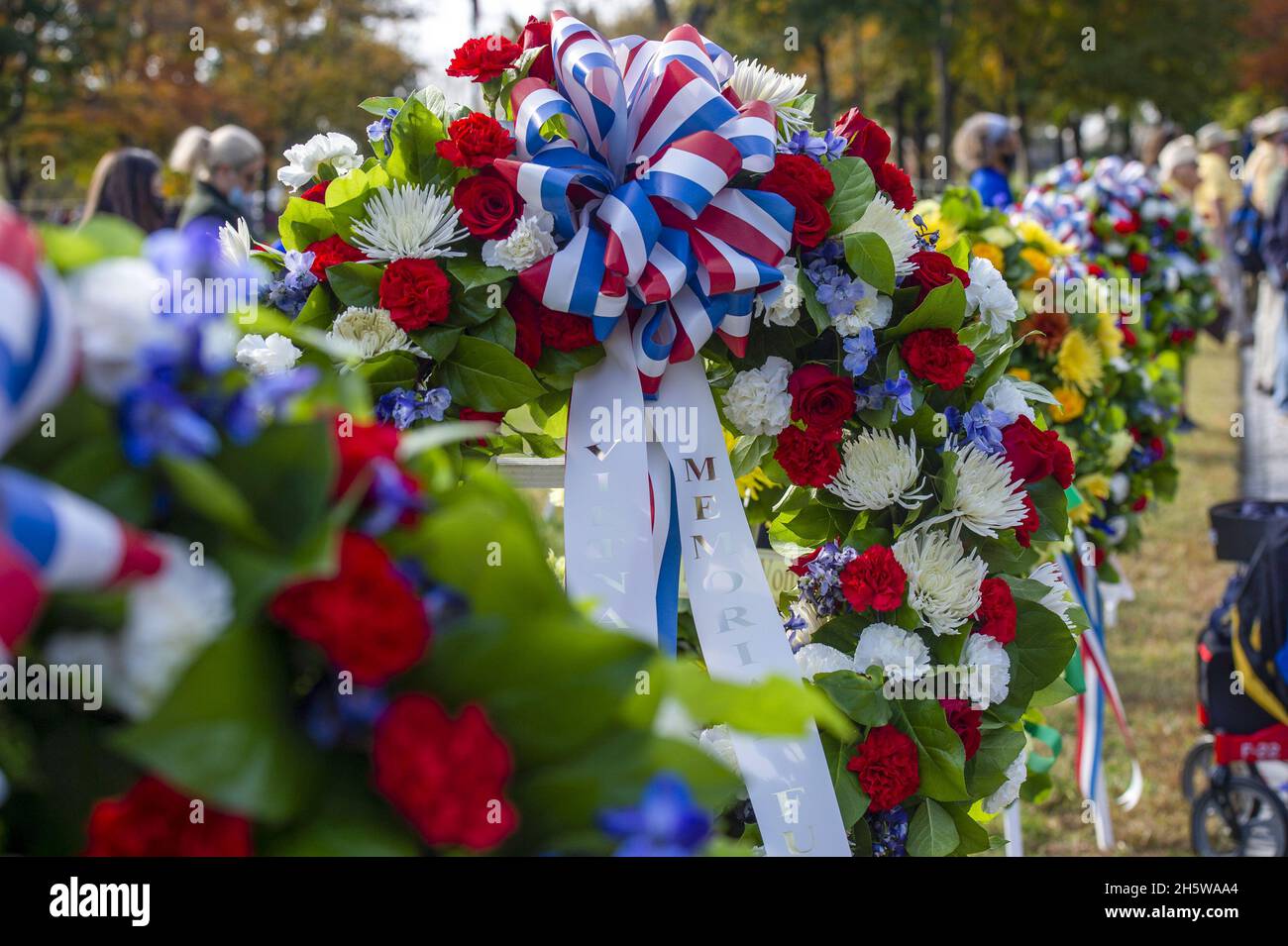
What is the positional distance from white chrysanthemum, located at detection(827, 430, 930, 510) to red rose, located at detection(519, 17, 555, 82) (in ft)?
2.99

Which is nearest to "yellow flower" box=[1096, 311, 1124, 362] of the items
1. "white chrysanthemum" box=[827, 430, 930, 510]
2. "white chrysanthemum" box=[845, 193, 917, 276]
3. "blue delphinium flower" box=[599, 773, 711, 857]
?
"white chrysanthemum" box=[845, 193, 917, 276]

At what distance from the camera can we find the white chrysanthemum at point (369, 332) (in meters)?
2.21

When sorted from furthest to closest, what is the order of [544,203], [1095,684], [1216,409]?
[1216,409] < [1095,684] < [544,203]

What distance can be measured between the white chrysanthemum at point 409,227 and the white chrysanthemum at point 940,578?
100 cm

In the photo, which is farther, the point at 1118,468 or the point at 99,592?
the point at 1118,468

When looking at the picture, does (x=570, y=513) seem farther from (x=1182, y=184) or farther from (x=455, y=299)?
(x=1182, y=184)

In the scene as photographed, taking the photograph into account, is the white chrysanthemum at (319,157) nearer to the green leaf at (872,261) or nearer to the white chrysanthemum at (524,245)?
the white chrysanthemum at (524,245)

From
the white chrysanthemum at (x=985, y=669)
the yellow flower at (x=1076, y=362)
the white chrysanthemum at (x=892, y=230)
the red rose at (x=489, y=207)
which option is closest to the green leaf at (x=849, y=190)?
the white chrysanthemum at (x=892, y=230)

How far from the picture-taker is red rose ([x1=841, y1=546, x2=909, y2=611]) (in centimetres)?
228

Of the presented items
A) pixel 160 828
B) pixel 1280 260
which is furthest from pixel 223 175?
pixel 1280 260

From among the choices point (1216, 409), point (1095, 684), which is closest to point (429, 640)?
point (1095, 684)

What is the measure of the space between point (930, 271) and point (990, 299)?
0.58ft

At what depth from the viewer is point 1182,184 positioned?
9.46 metres
